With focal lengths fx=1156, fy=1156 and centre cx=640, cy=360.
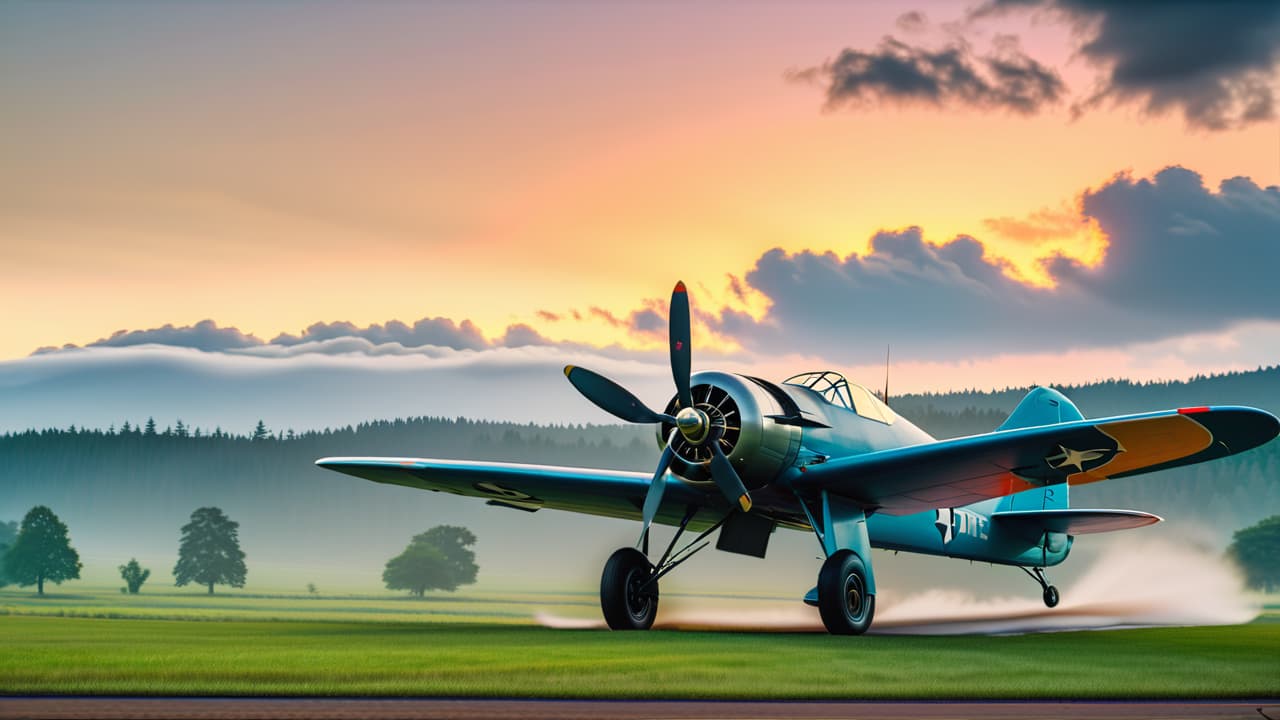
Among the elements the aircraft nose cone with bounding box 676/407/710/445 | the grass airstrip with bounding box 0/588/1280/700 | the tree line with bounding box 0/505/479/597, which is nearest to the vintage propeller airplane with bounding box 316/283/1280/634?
the aircraft nose cone with bounding box 676/407/710/445

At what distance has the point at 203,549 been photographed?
15438cm

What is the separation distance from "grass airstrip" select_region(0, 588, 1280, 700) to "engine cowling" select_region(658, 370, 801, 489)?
2988mm

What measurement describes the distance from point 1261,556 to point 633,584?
5422 inches

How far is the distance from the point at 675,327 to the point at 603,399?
6.28 ft

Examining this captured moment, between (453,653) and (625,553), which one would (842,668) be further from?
(625,553)

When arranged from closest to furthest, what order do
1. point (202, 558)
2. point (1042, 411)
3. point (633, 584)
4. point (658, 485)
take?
point (658, 485), point (633, 584), point (1042, 411), point (202, 558)

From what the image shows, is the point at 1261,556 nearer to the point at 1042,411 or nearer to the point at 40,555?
the point at 1042,411

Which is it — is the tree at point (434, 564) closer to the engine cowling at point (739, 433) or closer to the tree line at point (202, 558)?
the tree line at point (202, 558)

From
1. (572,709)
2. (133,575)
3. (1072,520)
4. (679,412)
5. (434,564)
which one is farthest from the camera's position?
(434,564)

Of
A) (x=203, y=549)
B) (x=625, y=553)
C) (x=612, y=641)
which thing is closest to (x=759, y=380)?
(x=625, y=553)

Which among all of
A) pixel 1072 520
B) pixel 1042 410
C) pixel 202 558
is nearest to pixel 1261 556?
pixel 1072 520

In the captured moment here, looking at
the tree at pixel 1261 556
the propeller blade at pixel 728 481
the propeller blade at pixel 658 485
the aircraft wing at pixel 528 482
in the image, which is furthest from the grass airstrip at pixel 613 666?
the tree at pixel 1261 556

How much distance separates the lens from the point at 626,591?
21516 mm

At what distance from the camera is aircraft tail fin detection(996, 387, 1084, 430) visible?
95.1ft
